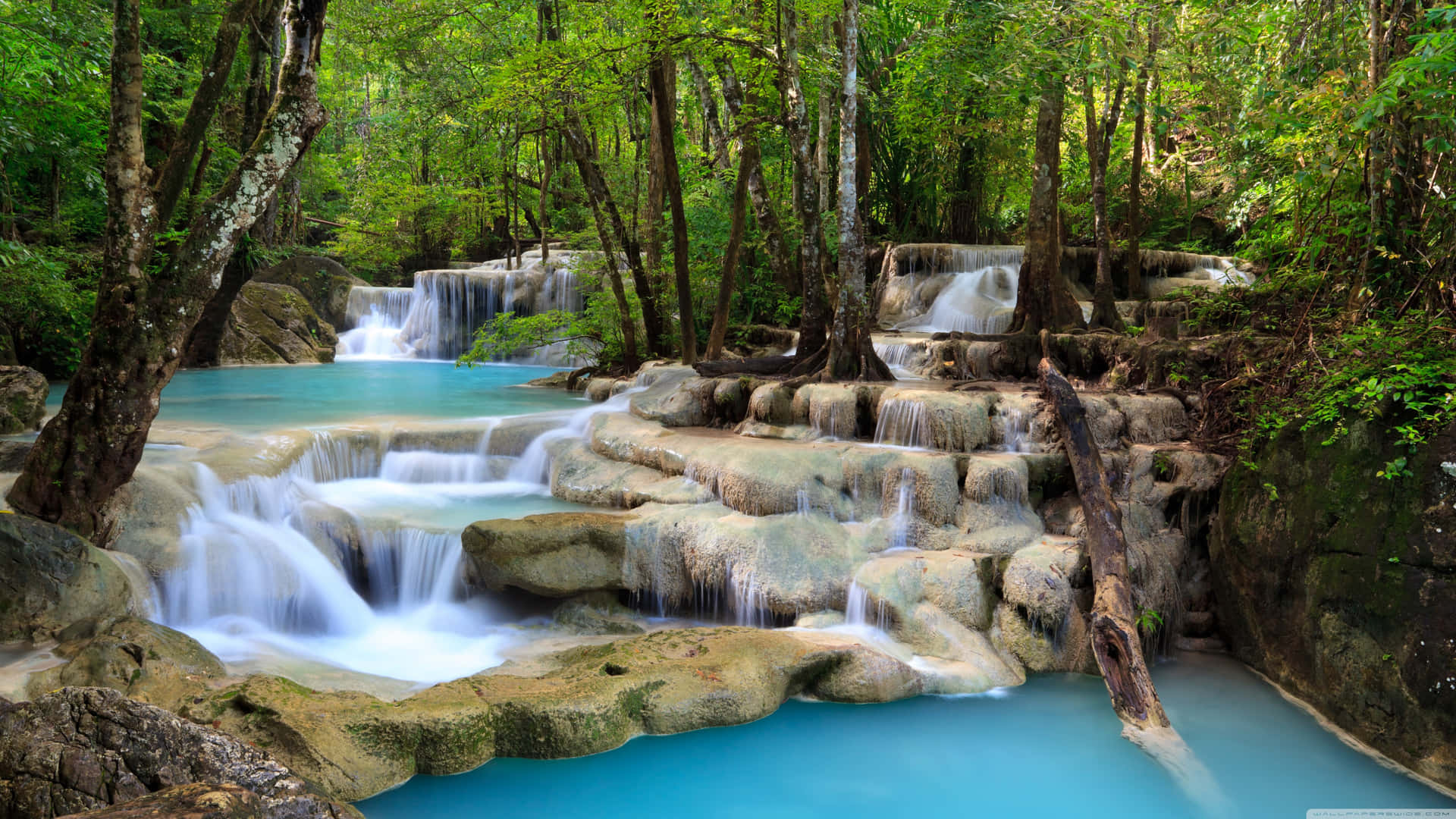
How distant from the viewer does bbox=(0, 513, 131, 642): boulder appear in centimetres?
506

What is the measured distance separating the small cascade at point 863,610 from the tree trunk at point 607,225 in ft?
26.2

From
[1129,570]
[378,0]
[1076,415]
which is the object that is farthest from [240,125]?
[1129,570]

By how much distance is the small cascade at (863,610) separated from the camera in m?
6.10

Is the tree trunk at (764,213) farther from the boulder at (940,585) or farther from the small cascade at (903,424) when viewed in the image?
the boulder at (940,585)

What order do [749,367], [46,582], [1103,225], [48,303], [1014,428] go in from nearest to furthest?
1. [46,582]
2. [1014,428]
3. [48,303]
4. [749,367]
5. [1103,225]

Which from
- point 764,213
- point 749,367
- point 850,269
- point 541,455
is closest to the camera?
point 541,455

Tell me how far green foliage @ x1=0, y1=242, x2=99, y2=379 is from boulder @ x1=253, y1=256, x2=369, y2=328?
8.72m

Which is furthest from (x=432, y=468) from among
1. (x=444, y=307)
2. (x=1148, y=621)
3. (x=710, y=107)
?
(x=444, y=307)

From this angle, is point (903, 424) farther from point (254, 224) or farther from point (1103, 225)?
point (254, 224)

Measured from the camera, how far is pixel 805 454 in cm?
734

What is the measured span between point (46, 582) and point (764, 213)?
387 inches

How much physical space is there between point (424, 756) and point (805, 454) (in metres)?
3.89

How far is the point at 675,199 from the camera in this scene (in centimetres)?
1180

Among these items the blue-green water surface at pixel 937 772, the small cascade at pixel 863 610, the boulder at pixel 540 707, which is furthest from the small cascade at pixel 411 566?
the small cascade at pixel 863 610
